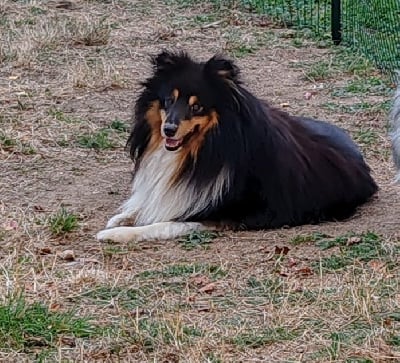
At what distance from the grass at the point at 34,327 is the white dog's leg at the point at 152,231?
1.42 metres

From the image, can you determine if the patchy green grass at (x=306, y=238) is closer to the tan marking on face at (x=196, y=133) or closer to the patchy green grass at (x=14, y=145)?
the tan marking on face at (x=196, y=133)

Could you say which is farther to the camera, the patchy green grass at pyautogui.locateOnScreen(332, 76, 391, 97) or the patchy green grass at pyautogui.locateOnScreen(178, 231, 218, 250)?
the patchy green grass at pyautogui.locateOnScreen(332, 76, 391, 97)

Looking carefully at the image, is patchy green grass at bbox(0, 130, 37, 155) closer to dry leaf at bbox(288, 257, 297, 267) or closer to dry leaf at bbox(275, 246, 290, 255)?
dry leaf at bbox(275, 246, 290, 255)

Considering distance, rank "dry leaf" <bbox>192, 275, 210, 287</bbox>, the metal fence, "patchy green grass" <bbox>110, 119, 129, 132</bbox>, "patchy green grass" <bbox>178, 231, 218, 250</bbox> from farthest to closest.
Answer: the metal fence < "patchy green grass" <bbox>110, 119, 129, 132</bbox> < "patchy green grass" <bbox>178, 231, 218, 250</bbox> < "dry leaf" <bbox>192, 275, 210, 287</bbox>

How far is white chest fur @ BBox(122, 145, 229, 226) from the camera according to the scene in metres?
6.08

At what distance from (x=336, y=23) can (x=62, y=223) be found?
6.19 meters

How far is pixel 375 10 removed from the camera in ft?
36.6

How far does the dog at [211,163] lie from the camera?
237 inches

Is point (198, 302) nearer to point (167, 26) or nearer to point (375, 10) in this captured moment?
point (375, 10)

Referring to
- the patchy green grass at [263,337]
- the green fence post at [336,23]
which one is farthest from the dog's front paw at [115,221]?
the green fence post at [336,23]

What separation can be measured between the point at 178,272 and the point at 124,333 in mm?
986

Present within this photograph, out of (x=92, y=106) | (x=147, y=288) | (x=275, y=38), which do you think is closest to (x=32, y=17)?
(x=275, y=38)

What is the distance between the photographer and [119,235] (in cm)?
589

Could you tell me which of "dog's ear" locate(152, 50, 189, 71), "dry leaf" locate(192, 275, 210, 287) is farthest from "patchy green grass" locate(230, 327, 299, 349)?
"dog's ear" locate(152, 50, 189, 71)
